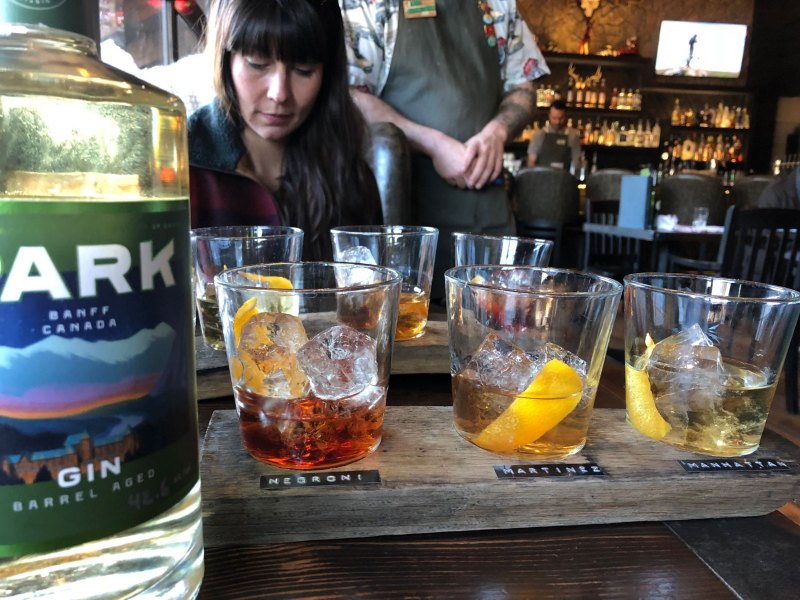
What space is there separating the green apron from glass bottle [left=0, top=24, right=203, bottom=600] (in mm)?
1661

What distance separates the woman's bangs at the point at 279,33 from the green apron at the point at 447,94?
2.50 ft

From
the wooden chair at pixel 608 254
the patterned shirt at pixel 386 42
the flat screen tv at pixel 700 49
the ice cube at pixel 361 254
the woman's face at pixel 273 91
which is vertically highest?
the flat screen tv at pixel 700 49

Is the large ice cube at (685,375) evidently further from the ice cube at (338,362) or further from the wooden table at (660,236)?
the wooden table at (660,236)

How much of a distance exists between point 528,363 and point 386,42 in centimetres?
171

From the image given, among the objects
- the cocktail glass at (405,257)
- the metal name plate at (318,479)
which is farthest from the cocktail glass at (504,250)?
the metal name plate at (318,479)

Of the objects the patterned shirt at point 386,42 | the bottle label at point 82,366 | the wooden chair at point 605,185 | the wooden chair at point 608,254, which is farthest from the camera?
the wooden chair at point 605,185

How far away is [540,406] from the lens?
506 millimetres

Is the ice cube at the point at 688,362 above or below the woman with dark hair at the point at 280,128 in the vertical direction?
below

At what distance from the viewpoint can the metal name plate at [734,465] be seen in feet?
1.71

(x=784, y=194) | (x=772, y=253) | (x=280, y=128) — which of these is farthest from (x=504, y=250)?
(x=784, y=194)

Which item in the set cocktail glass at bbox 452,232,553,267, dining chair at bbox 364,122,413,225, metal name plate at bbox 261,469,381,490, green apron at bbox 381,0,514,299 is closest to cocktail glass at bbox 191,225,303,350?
cocktail glass at bbox 452,232,553,267

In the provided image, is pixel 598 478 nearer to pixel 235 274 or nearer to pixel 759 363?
pixel 759 363

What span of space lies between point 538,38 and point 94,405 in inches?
240

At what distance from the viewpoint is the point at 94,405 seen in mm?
328
